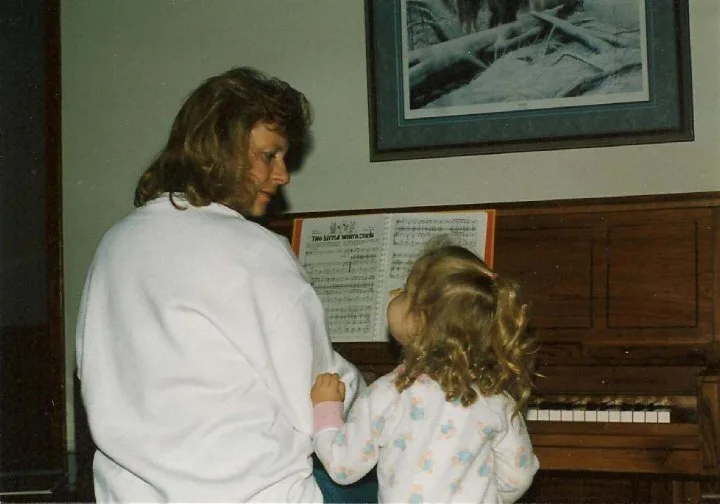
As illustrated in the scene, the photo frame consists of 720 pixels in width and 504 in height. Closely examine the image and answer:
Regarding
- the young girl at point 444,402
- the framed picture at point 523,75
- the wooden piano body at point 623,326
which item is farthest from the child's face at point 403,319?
the framed picture at point 523,75

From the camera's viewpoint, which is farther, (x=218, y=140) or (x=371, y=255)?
(x=371, y=255)

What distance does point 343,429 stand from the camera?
163 cm

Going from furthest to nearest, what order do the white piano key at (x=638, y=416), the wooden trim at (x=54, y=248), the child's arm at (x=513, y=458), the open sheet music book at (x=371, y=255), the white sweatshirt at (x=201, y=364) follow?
1. the wooden trim at (x=54, y=248)
2. the open sheet music book at (x=371, y=255)
3. the white piano key at (x=638, y=416)
4. the child's arm at (x=513, y=458)
5. the white sweatshirt at (x=201, y=364)

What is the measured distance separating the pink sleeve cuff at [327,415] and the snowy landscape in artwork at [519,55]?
177cm

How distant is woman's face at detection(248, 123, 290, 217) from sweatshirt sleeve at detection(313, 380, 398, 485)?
43 centimetres

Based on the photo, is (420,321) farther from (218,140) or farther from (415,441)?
(218,140)

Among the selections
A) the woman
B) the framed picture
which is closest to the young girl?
the woman

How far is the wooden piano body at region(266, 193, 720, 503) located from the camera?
7.11 ft

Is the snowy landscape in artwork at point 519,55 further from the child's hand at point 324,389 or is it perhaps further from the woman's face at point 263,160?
the child's hand at point 324,389

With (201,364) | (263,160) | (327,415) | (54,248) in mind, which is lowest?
(327,415)

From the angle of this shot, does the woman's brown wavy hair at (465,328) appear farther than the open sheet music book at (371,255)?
No

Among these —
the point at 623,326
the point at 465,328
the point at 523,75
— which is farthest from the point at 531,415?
the point at 523,75

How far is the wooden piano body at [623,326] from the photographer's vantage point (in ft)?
7.11

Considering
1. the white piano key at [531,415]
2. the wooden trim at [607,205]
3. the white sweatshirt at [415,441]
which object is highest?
the wooden trim at [607,205]
